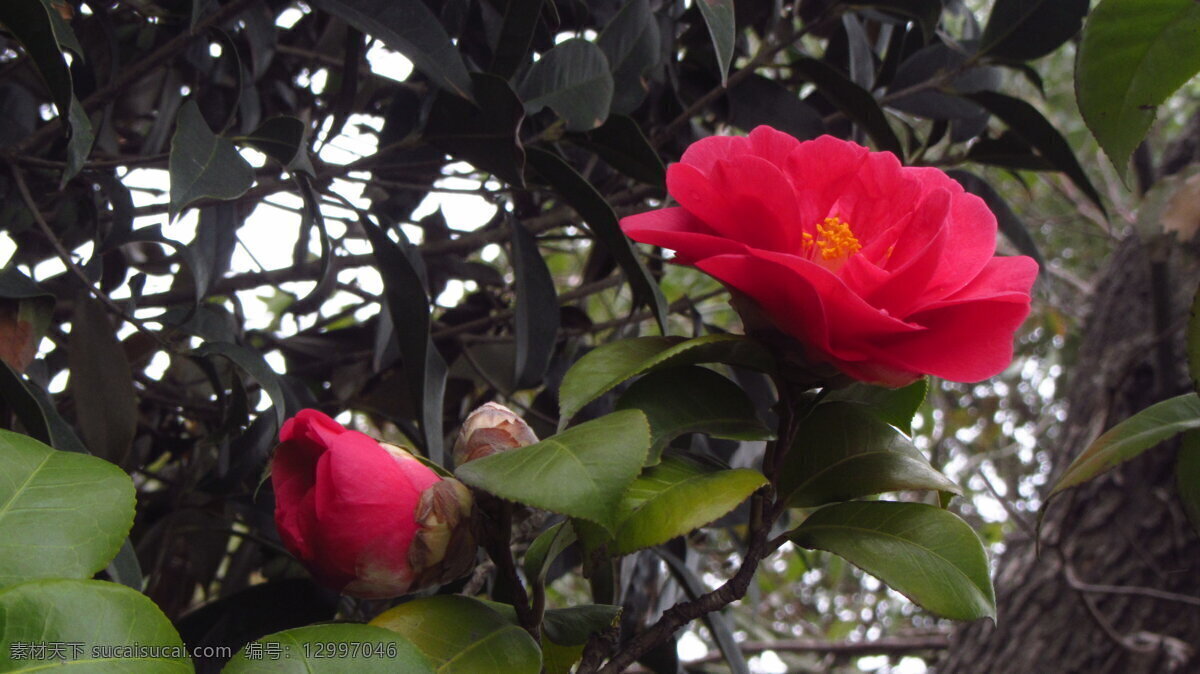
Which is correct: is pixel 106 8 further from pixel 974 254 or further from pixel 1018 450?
pixel 1018 450

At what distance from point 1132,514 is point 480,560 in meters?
1.55

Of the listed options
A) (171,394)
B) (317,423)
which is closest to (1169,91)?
(317,423)

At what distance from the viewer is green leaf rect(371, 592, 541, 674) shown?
54 centimetres

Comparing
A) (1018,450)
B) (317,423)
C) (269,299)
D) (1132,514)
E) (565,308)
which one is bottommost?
(1018,450)

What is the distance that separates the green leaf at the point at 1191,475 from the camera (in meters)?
0.69

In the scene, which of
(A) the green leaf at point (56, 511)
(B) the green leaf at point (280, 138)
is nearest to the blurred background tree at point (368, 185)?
(B) the green leaf at point (280, 138)

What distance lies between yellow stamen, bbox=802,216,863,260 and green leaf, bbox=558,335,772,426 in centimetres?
8

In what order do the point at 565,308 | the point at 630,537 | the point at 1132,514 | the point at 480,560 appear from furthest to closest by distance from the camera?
the point at 1132,514, the point at 565,308, the point at 480,560, the point at 630,537

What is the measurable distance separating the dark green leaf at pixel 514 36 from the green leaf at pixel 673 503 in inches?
17.4

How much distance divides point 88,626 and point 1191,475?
708 millimetres

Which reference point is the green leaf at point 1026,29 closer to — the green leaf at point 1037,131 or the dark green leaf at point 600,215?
the green leaf at point 1037,131

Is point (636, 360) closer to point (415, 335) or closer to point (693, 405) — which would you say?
point (693, 405)

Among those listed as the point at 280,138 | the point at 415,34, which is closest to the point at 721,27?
the point at 415,34

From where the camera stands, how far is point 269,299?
6.47ft
